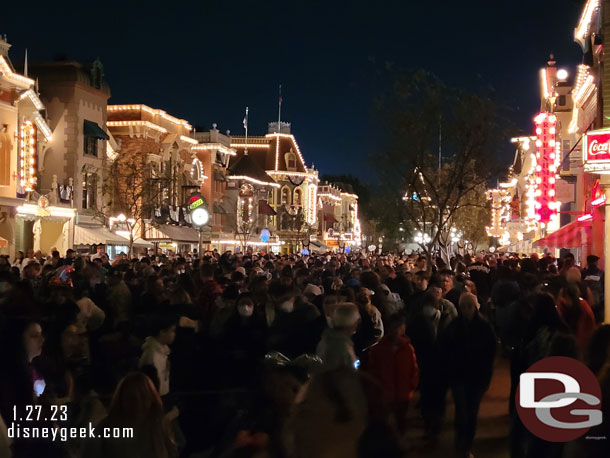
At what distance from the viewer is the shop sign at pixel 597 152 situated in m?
15.3

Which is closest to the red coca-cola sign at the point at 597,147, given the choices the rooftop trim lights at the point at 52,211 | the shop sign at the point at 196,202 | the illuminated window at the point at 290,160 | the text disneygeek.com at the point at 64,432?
the shop sign at the point at 196,202

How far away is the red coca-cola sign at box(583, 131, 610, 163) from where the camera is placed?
15.3m

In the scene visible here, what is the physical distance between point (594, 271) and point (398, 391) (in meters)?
9.17

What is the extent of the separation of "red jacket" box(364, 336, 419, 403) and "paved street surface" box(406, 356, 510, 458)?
1.01 m

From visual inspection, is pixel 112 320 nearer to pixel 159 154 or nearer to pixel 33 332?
pixel 33 332

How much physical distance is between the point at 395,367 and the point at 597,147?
9804mm

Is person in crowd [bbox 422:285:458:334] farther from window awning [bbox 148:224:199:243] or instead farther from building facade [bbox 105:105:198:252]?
window awning [bbox 148:224:199:243]

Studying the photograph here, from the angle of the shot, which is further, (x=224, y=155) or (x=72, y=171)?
(x=224, y=155)

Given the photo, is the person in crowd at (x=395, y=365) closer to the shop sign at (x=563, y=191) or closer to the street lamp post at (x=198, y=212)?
the street lamp post at (x=198, y=212)

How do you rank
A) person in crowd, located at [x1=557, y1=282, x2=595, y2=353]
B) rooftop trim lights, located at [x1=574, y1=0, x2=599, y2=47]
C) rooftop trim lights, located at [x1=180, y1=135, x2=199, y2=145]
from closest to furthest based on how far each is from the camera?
person in crowd, located at [x1=557, y1=282, x2=595, y2=353] < rooftop trim lights, located at [x1=574, y1=0, x2=599, y2=47] < rooftop trim lights, located at [x1=180, y1=135, x2=199, y2=145]

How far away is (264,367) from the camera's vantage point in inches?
257

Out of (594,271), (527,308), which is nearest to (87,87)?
(594,271)

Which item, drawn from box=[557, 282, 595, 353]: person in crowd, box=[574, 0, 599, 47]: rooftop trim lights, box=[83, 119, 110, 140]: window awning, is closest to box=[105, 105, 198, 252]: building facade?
box=[83, 119, 110, 140]: window awning

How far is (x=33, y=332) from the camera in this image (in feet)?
22.1
